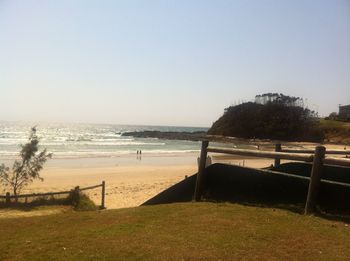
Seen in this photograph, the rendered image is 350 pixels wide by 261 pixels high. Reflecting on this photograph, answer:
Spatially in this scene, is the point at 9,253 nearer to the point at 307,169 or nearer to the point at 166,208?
the point at 166,208

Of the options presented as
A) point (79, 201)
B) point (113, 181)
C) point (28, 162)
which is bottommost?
point (113, 181)

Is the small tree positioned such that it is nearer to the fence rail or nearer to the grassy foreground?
the grassy foreground

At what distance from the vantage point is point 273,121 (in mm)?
98312

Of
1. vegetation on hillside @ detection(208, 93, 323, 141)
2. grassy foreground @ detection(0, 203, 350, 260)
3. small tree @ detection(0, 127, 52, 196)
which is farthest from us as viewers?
vegetation on hillside @ detection(208, 93, 323, 141)

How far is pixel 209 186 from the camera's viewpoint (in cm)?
982

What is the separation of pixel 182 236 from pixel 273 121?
95.2 m

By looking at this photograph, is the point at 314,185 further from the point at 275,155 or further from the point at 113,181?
the point at 113,181

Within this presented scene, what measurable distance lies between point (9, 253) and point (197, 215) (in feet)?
10.7

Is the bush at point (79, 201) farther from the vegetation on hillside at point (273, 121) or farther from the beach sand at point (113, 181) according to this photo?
the vegetation on hillside at point (273, 121)

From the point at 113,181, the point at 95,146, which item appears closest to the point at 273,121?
the point at 95,146

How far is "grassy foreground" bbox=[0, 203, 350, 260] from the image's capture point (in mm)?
5398

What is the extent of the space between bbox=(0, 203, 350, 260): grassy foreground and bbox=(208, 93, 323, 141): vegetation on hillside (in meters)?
86.5

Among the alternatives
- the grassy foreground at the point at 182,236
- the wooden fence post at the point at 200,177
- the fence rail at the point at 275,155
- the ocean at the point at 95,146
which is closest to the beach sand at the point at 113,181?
the wooden fence post at the point at 200,177

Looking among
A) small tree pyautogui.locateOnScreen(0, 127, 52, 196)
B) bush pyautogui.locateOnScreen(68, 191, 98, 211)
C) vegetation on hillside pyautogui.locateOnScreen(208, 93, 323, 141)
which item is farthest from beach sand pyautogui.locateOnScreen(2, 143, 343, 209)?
vegetation on hillside pyautogui.locateOnScreen(208, 93, 323, 141)
